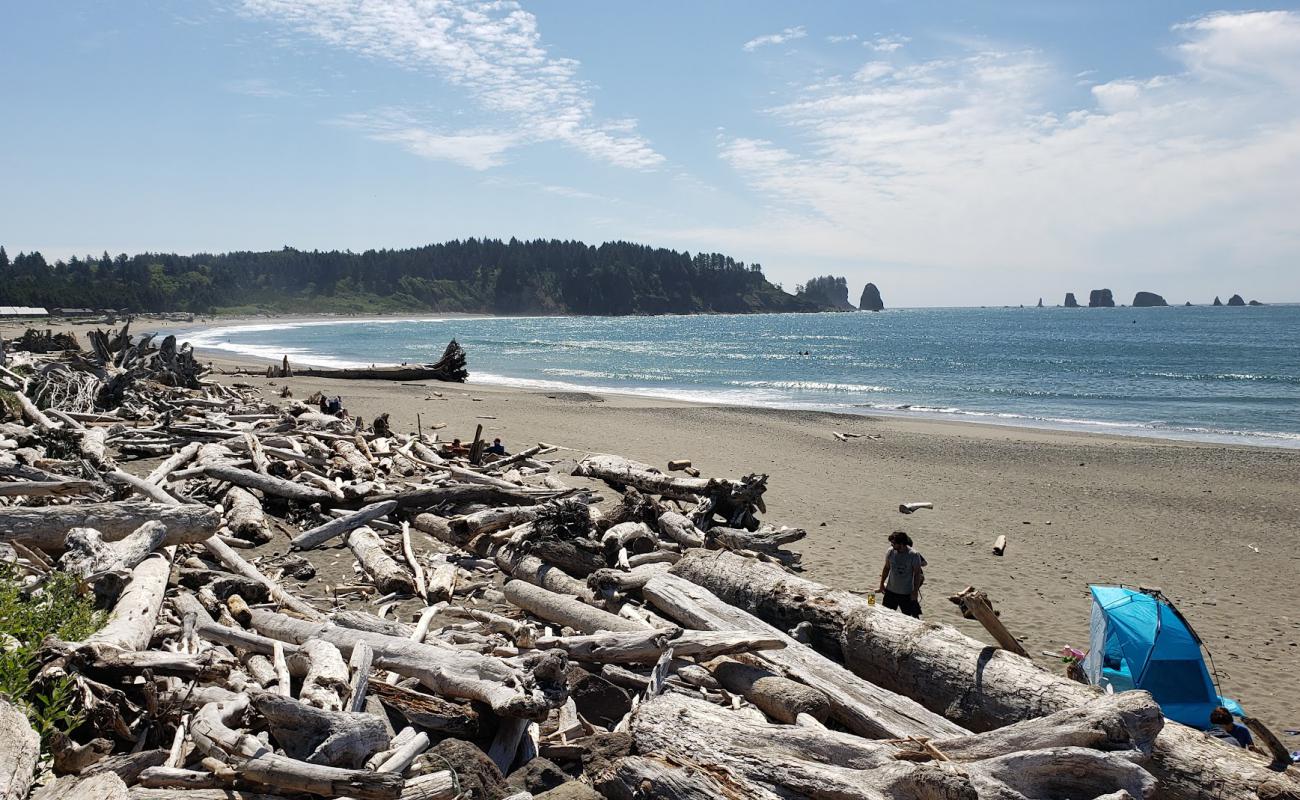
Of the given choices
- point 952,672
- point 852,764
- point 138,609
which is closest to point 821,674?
point 952,672

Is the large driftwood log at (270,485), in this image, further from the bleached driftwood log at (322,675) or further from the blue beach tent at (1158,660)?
the blue beach tent at (1158,660)

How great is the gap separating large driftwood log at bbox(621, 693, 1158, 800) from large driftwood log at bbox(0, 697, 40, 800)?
3079mm

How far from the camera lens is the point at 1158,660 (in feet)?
22.3

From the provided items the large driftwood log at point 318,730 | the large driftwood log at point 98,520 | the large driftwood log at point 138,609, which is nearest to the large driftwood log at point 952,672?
the large driftwood log at point 318,730

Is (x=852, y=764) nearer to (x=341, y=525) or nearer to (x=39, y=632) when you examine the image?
(x=39, y=632)

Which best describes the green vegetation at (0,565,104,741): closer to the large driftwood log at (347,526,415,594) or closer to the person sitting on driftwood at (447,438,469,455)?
the large driftwood log at (347,526,415,594)

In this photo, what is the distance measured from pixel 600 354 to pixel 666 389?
28.3 metres

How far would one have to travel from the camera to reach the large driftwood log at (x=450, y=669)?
16.4 ft

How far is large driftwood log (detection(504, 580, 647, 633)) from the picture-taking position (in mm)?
7016

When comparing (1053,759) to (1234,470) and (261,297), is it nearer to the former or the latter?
(1234,470)

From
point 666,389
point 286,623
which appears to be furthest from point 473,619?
point 666,389

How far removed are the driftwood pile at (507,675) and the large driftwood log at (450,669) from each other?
0.08 feet

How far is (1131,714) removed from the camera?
15.9 feet

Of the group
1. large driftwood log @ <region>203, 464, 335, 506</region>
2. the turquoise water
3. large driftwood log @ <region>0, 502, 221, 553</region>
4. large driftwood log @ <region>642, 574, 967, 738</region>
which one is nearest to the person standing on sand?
large driftwood log @ <region>642, 574, 967, 738</region>
